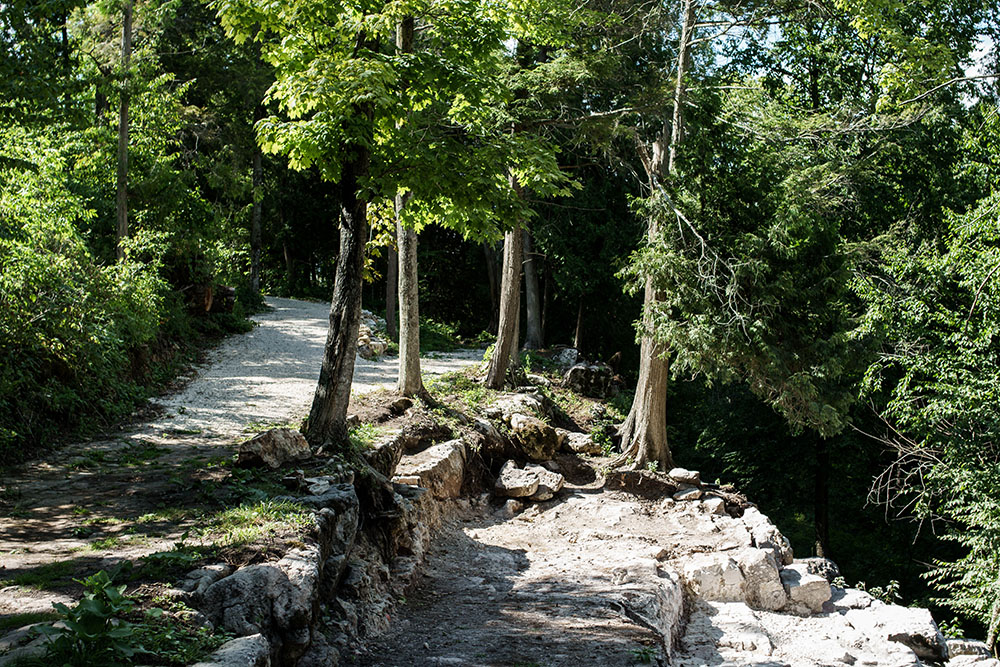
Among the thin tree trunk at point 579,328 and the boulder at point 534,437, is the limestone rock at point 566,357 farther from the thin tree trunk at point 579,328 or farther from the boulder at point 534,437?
the boulder at point 534,437

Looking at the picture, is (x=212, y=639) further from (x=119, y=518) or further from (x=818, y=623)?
(x=818, y=623)

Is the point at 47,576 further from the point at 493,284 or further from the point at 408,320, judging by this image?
the point at 493,284

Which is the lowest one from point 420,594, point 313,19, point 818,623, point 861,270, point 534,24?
point 818,623

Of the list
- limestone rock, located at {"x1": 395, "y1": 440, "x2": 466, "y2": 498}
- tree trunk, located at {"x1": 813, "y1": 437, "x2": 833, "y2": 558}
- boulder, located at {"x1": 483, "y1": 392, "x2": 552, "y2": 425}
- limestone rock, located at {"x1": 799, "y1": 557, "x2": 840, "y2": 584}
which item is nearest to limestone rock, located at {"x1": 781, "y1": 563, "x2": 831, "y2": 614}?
limestone rock, located at {"x1": 799, "y1": 557, "x2": 840, "y2": 584}

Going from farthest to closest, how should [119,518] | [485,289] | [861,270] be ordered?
1. [485,289]
2. [861,270]
3. [119,518]

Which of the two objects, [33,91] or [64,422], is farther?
[64,422]

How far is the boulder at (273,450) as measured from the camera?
27.0ft

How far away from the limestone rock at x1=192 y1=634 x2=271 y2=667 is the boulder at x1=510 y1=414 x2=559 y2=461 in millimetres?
8553

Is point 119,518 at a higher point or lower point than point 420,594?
higher

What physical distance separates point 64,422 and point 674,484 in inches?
349

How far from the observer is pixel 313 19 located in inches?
325

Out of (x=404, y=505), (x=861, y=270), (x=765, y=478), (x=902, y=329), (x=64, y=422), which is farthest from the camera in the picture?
(x=765, y=478)

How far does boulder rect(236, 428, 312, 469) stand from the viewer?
8242mm

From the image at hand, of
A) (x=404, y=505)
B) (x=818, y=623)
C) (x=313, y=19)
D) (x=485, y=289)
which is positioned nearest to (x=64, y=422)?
(x=404, y=505)
